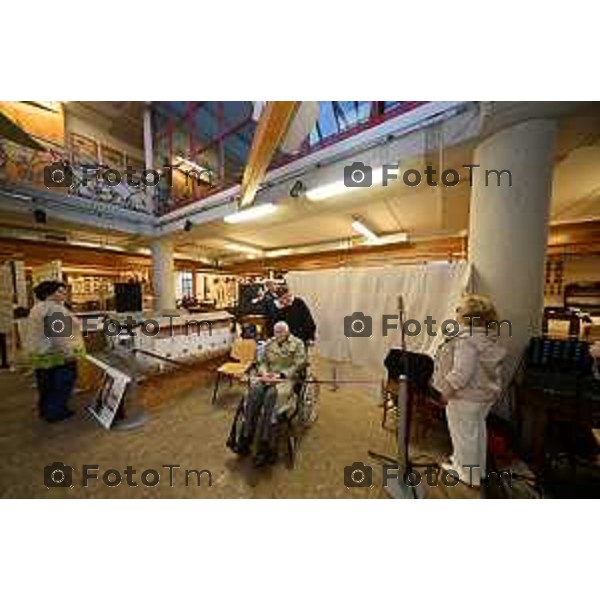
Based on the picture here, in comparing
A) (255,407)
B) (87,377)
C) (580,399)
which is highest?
(580,399)

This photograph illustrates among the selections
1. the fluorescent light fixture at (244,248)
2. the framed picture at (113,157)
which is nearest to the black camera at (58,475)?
the fluorescent light fixture at (244,248)

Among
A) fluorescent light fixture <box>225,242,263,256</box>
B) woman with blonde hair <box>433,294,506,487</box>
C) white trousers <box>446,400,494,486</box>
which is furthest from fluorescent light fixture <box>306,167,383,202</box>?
fluorescent light fixture <box>225,242,263,256</box>

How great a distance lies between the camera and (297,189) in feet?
12.6

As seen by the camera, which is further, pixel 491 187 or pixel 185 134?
pixel 185 134

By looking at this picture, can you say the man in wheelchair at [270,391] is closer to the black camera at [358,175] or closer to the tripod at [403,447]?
the tripod at [403,447]

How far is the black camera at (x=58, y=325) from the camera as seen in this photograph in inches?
119

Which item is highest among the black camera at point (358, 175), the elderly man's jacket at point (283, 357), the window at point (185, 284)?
the black camera at point (358, 175)

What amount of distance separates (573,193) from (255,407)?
5.15 meters

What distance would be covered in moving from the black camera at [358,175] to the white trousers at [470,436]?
99.5 inches

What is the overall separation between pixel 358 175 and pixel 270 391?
2.60 metres
